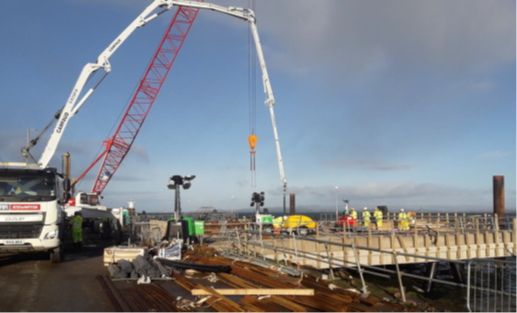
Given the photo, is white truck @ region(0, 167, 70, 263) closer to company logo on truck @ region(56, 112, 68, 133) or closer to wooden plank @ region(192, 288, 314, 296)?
wooden plank @ region(192, 288, 314, 296)

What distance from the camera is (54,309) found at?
8.95 m

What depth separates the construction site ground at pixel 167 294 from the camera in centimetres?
866

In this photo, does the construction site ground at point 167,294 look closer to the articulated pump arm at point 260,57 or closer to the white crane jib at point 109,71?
the white crane jib at point 109,71

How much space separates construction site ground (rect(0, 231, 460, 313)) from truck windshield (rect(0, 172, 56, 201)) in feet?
7.28

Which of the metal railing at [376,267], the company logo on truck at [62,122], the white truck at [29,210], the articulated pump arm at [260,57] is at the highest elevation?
the articulated pump arm at [260,57]

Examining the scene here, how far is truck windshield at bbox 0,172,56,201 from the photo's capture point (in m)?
14.3

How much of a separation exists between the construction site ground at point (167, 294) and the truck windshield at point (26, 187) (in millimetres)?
2220

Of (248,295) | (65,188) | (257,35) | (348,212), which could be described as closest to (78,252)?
(65,188)

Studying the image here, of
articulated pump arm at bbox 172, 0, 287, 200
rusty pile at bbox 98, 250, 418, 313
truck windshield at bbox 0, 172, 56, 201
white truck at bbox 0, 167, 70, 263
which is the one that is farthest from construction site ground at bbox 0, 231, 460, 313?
→ articulated pump arm at bbox 172, 0, 287, 200

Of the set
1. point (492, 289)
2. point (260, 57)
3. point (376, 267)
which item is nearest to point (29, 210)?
point (376, 267)

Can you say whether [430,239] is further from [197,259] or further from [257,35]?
[257,35]

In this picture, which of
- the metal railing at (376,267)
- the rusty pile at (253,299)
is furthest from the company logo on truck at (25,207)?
the metal railing at (376,267)

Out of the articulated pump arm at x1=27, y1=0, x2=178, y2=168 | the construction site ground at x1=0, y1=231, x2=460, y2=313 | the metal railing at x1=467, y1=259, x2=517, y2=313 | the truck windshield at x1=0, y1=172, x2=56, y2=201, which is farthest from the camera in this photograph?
the articulated pump arm at x1=27, y1=0, x2=178, y2=168

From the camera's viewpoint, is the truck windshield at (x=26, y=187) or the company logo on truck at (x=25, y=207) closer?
the company logo on truck at (x=25, y=207)
